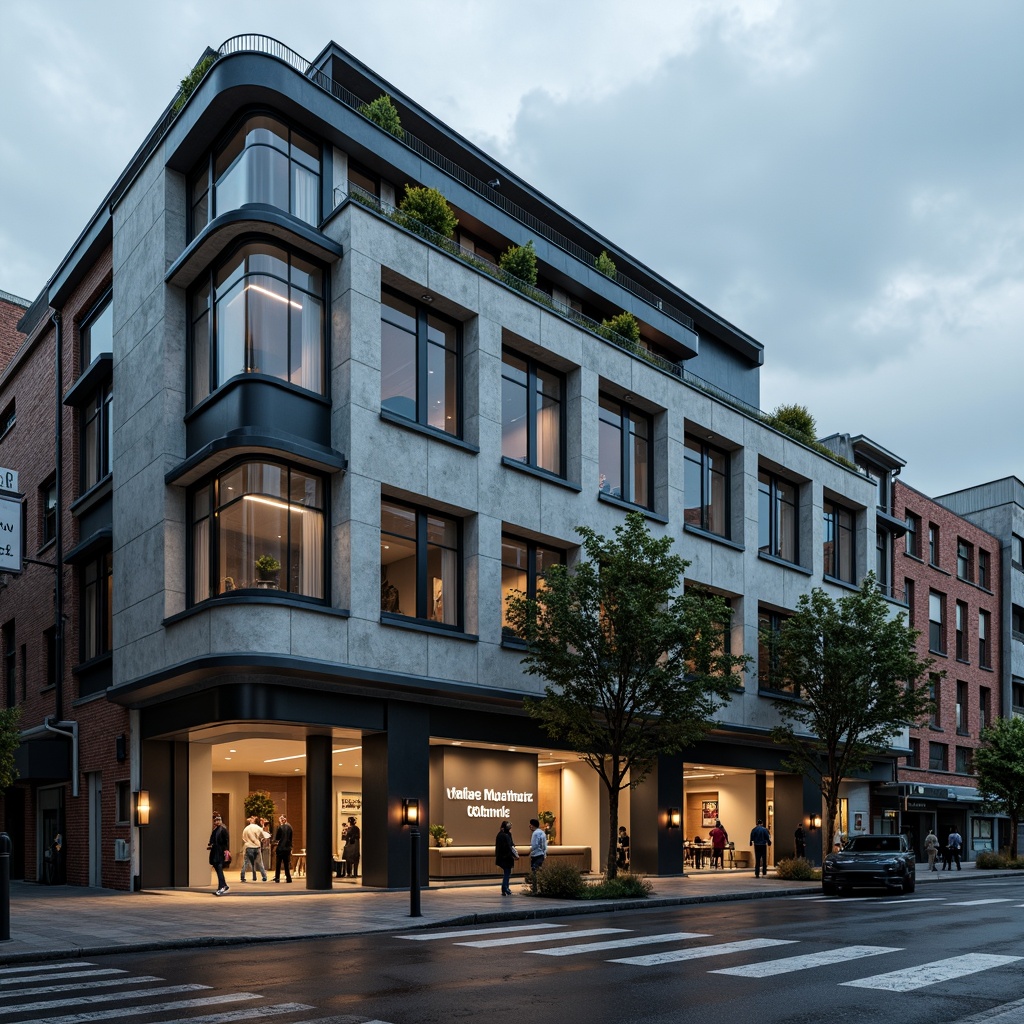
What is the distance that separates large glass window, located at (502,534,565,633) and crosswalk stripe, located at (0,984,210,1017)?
18000mm

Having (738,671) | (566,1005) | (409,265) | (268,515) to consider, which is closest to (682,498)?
(738,671)

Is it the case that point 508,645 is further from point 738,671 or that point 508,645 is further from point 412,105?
point 412,105

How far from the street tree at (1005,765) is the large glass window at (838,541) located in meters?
11.2

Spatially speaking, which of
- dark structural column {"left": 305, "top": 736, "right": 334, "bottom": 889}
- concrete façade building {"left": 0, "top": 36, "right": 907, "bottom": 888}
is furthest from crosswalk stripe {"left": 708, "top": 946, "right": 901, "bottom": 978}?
dark structural column {"left": 305, "top": 736, "right": 334, "bottom": 889}

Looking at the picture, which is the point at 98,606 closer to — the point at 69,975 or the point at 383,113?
the point at 383,113

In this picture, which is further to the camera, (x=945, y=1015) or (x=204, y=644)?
(x=204, y=644)

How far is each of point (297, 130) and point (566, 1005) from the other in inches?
866

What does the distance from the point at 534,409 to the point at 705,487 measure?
353 inches

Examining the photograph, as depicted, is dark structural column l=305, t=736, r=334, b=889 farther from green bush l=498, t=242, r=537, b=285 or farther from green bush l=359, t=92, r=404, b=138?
green bush l=359, t=92, r=404, b=138

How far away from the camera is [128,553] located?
28.5 m

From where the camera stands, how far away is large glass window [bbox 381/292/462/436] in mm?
27453

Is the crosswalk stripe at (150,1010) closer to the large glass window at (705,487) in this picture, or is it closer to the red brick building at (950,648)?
the large glass window at (705,487)

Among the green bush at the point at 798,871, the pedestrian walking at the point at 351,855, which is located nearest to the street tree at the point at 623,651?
the pedestrian walking at the point at 351,855

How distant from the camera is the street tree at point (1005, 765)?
49.4m
